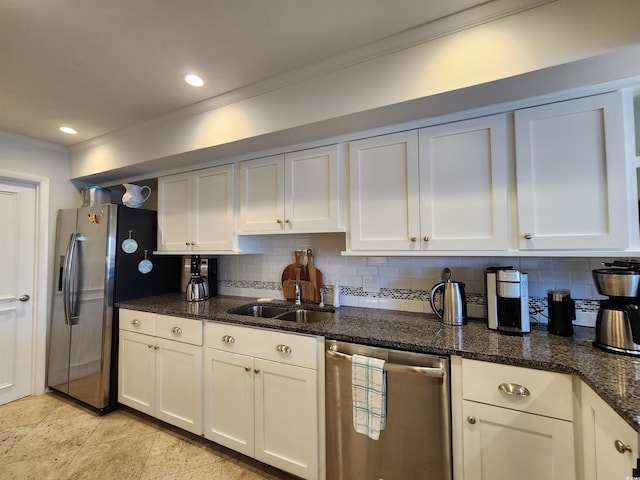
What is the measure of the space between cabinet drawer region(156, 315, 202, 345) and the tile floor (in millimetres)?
742

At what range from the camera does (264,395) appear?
175 centimetres

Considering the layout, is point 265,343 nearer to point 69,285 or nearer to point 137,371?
point 137,371

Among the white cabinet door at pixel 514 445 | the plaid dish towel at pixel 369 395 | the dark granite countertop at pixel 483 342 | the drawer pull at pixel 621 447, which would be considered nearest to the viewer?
the drawer pull at pixel 621 447

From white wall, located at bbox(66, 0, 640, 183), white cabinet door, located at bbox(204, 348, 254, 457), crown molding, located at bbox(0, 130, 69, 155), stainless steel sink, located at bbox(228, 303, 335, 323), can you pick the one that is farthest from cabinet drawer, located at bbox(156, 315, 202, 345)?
crown molding, located at bbox(0, 130, 69, 155)

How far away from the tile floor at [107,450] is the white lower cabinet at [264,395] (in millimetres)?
149

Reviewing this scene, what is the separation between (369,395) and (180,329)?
4.70ft

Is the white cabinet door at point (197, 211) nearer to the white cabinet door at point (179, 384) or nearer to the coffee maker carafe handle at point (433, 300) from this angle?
the white cabinet door at point (179, 384)

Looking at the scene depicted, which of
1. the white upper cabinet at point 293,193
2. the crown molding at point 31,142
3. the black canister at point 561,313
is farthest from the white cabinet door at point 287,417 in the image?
the crown molding at point 31,142

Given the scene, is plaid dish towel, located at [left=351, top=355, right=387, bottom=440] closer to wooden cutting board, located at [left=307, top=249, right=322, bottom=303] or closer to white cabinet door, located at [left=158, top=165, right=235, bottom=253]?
wooden cutting board, located at [left=307, top=249, right=322, bottom=303]

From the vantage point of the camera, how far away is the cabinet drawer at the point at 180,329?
2.02 metres

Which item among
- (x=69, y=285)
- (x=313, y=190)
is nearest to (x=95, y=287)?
(x=69, y=285)

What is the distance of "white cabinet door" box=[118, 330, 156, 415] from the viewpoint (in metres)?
2.24

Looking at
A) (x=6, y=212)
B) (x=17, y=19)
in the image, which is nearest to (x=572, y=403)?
(x=17, y=19)

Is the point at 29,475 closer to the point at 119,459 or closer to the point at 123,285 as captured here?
the point at 119,459
